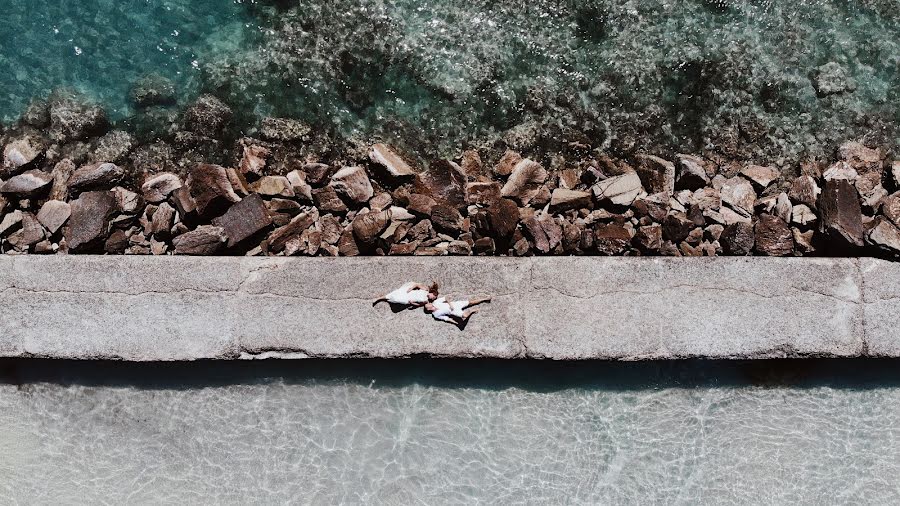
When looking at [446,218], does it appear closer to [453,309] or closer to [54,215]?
[453,309]

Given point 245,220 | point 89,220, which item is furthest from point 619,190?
point 89,220

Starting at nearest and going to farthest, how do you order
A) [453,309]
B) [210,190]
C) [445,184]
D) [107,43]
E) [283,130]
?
1. [453,309]
2. [210,190]
3. [445,184]
4. [283,130]
5. [107,43]

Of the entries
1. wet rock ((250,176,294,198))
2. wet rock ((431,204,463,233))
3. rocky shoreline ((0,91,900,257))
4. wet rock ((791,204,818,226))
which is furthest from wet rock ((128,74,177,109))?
wet rock ((791,204,818,226))

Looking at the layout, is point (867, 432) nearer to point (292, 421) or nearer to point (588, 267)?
point (588, 267)

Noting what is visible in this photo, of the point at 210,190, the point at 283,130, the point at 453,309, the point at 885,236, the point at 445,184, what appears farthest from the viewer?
the point at 283,130

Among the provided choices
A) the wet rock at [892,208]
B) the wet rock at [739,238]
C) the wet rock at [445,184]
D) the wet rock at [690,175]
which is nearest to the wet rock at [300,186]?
the wet rock at [445,184]

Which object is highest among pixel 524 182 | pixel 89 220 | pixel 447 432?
pixel 524 182

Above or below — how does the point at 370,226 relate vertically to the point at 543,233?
below

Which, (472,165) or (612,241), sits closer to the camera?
(612,241)
